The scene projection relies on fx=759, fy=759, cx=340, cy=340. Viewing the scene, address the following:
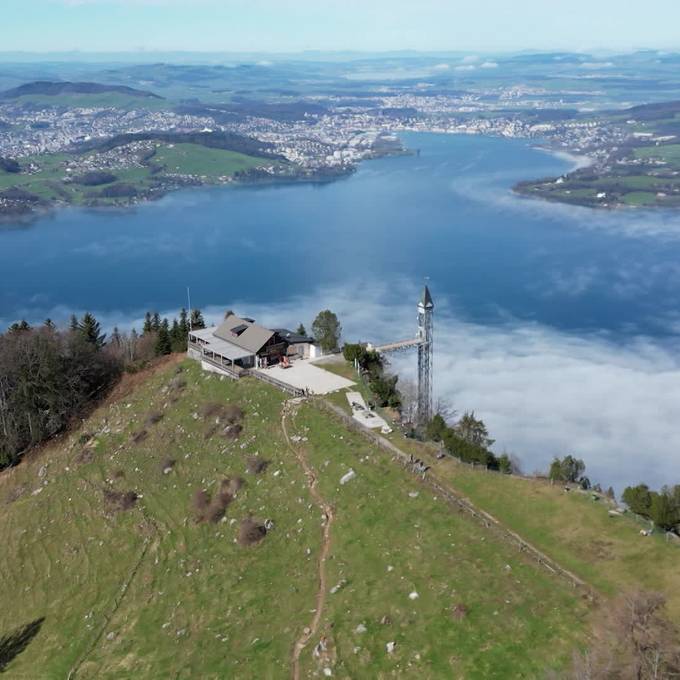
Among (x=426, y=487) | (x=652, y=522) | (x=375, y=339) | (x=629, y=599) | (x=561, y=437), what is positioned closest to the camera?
(x=629, y=599)

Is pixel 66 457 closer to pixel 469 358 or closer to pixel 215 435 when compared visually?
pixel 215 435

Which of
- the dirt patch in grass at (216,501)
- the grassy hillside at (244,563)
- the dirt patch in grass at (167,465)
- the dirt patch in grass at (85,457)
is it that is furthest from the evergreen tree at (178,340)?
the dirt patch in grass at (216,501)

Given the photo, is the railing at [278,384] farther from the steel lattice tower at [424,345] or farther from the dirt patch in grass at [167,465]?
the steel lattice tower at [424,345]

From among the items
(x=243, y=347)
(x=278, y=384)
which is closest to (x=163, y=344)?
(x=243, y=347)

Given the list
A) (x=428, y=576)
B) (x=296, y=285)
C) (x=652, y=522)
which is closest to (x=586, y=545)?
(x=652, y=522)

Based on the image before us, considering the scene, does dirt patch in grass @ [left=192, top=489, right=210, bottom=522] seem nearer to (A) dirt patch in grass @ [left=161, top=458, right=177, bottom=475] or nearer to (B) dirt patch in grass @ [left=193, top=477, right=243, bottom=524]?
(B) dirt patch in grass @ [left=193, top=477, right=243, bottom=524]

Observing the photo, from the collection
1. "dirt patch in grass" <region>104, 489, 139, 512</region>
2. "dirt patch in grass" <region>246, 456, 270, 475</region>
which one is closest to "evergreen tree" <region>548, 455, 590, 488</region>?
"dirt patch in grass" <region>246, 456, 270, 475</region>

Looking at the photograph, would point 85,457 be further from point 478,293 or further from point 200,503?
point 478,293
